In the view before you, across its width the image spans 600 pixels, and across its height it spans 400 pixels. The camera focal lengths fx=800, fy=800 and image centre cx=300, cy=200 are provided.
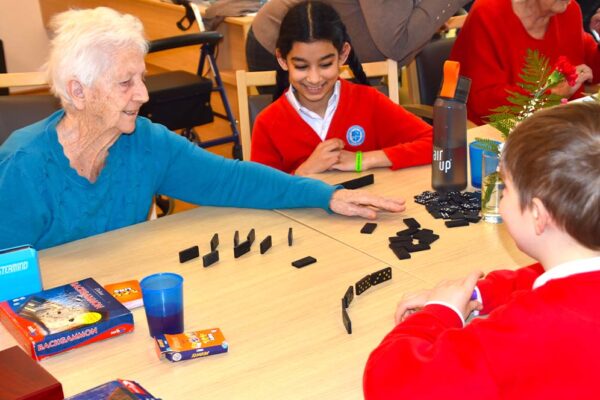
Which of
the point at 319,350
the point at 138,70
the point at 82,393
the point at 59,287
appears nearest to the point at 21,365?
the point at 82,393

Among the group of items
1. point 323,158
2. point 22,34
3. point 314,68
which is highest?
point 314,68

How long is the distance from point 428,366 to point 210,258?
789mm

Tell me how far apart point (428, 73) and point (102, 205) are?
171 cm

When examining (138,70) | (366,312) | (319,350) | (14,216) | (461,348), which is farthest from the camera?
(138,70)

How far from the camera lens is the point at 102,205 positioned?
6.93 ft

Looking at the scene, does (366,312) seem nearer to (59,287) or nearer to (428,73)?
(59,287)

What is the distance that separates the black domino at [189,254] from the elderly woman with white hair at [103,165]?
1.07ft

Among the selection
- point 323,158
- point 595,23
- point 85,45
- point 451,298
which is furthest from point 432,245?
point 595,23

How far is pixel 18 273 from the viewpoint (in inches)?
65.1

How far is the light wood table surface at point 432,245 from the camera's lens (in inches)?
71.2

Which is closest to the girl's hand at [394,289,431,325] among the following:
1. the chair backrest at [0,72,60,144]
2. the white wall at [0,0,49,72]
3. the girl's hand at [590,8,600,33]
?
the chair backrest at [0,72,60,144]

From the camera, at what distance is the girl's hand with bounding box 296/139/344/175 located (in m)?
2.46

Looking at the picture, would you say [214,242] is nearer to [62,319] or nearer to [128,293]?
[128,293]

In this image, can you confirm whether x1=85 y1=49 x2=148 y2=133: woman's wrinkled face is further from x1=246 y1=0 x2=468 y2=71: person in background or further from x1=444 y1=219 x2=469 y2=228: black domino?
x1=246 y1=0 x2=468 y2=71: person in background
